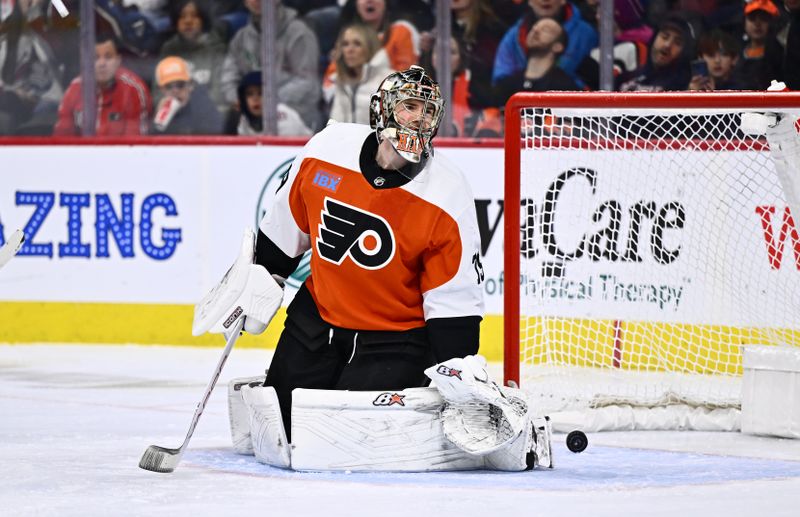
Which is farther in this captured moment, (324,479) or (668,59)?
(668,59)

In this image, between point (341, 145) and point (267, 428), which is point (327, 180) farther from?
point (267, 428)

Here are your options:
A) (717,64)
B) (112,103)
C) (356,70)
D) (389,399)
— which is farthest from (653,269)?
(112,103)

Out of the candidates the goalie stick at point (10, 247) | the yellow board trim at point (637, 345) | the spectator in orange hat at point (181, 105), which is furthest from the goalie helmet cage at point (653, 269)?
the spectator in orange hat at point (181, 105)

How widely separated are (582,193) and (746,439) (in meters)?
1.51

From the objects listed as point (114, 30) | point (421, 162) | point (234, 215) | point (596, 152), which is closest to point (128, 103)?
point (114, 30)

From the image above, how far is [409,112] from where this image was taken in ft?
12.8

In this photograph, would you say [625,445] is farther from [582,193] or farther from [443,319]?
[582,193]

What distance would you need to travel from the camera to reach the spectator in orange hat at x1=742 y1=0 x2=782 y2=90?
652 centimetres

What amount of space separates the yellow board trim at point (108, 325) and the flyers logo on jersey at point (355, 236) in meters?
2.86

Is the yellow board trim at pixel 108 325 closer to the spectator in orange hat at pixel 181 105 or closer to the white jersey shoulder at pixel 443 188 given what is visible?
the spectator in orange hat at pixel 181 105

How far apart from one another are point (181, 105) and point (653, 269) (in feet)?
8.87

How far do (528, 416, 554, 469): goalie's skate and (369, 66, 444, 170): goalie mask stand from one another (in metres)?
0.76

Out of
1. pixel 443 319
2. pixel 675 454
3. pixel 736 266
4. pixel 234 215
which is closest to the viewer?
pixel 443 319

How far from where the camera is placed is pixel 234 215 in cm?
690
